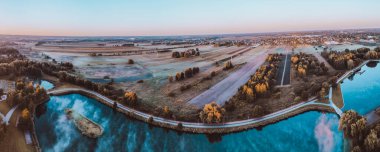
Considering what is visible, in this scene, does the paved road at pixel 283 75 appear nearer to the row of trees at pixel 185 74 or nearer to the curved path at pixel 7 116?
the row of trees at pixel 185 74

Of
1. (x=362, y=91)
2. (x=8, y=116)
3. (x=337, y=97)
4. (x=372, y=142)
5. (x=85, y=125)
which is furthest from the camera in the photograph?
(x=362, y=91)

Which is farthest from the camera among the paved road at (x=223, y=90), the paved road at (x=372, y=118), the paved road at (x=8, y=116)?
the paved road at (x=223, y=90)

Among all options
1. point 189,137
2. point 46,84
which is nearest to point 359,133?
point 189,137

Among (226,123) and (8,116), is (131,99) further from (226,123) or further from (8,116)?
(8,116)

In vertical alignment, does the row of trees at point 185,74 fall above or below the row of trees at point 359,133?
above

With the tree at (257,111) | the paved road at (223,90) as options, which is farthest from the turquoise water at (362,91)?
the paved road at (223,90)

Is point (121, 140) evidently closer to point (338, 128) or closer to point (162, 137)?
point (162, 137)
